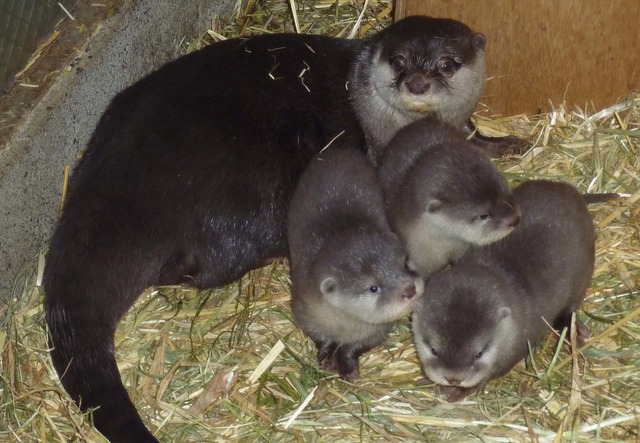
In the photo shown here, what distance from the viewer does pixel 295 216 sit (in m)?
3.52

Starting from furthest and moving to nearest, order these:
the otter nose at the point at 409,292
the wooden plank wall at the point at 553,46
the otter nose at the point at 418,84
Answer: the wooden plank wall at the point at 553,46 → the otter nose at the point at 418,84 → the otter nose at the point at 409,292

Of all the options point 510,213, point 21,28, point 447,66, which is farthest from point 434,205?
point 21,28

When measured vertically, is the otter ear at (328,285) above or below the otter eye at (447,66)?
below

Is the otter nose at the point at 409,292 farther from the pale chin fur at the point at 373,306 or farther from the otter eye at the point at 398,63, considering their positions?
the otter eye at the point at 398,63

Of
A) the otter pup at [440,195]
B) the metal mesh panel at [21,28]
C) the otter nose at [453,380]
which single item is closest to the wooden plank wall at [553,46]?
the otter pup at [440,195]

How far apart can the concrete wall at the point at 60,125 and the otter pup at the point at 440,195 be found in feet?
3.96

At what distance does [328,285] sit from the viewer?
3.24 m

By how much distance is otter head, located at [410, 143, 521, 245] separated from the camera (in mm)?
3295

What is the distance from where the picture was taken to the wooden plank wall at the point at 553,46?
4.08 m

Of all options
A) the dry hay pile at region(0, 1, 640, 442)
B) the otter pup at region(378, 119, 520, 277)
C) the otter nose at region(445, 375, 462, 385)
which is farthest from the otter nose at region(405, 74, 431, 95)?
the otter nose at region(445, 375, 462, 385)

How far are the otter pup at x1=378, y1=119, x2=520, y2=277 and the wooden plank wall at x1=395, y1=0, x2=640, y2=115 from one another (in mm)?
729

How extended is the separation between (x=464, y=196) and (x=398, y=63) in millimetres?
601

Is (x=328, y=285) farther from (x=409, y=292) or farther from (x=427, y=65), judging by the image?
(x=427, y=65)

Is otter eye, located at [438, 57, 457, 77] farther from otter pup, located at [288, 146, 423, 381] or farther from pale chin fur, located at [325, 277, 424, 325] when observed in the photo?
pale chin fur, located at [325, 277, 424, 325]
